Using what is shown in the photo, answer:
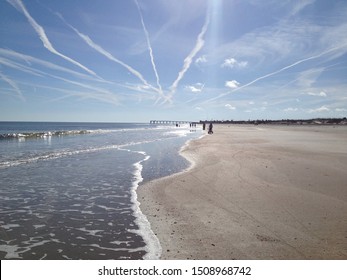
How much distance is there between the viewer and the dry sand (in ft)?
18.6

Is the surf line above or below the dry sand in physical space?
below

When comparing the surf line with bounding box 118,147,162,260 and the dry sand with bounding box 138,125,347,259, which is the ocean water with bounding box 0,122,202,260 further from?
the dry sand with bounding box 138,125,347,259

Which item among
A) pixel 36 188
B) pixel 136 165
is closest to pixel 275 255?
pixel 36 188

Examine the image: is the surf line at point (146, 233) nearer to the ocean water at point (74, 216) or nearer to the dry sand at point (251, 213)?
the ocean water at point (74, 216)

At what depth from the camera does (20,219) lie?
25.5ft

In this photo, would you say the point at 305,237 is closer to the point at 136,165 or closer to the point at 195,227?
the point at 195,227

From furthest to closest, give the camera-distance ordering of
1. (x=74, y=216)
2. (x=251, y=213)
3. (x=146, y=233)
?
(x=74, y=216) < (x=251, y=213) < (x=146, y=233)

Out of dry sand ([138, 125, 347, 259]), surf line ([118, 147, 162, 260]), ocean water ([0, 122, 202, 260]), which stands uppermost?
dry sand ([138, 125, 347, 259])

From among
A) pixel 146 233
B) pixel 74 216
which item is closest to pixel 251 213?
pixel 146 233

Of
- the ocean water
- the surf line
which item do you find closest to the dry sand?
the surf line

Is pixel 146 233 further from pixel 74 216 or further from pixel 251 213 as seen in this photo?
pixel 251 213

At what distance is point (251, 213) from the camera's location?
780 centimetres

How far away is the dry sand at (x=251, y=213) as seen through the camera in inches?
223

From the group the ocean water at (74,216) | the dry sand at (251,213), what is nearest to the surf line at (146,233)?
the ocean water at (74,216)
